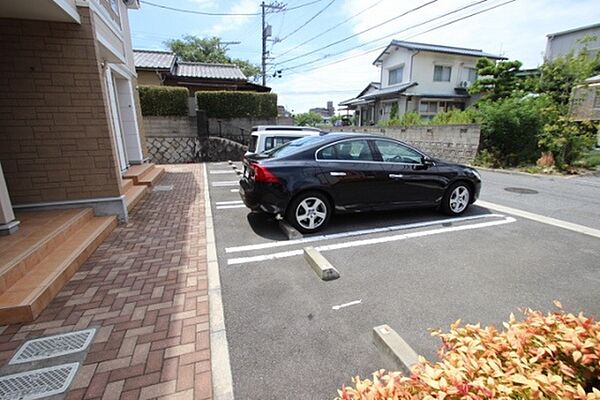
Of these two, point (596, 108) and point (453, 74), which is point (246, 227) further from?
point (453, 74)

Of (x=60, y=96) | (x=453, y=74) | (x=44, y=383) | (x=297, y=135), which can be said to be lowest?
(x=44, y=383)

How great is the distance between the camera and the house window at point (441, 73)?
21.9 meters

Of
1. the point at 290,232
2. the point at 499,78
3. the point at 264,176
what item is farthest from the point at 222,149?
the point at 499,78

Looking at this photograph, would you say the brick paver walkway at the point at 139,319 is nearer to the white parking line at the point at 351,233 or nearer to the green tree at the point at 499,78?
the white parking line at the point at 351,233

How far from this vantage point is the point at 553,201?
6344 mm

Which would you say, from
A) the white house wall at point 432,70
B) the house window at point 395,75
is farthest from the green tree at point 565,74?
the house window at point 395,75

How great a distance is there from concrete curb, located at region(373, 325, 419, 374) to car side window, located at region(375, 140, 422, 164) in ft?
10.0

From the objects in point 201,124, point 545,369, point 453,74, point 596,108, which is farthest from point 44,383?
point 453,74

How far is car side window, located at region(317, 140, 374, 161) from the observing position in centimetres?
443

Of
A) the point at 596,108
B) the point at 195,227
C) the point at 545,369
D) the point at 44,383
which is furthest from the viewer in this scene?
the point at 596,108

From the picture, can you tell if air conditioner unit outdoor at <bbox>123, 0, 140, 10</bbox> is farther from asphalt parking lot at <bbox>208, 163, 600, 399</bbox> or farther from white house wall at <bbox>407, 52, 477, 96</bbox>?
white house wall at <bbox>407, 52, 477, 96</bbox>

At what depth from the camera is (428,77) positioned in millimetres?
21781

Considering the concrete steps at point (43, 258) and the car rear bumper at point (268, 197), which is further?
the car rear bumper at point (268, 197)

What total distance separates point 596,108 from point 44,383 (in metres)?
14.0
